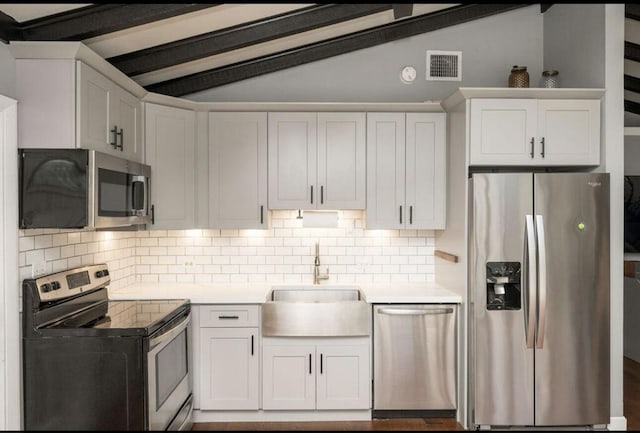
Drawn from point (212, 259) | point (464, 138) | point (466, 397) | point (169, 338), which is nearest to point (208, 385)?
point (169, 338)

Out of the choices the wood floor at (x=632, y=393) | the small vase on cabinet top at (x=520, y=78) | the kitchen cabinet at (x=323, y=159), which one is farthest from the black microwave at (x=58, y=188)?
the wood floor at (x=632, y=393)

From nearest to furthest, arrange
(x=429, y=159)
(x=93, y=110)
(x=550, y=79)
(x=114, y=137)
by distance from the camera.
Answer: (x=93, y=110), (x=114, y=137), (x=550, y=79), (x=429, y=159)

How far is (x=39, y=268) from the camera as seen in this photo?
110 inches

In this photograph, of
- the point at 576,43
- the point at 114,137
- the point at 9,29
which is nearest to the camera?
the point at 9,29

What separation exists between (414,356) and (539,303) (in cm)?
91

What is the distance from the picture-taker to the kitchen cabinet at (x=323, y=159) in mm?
3830

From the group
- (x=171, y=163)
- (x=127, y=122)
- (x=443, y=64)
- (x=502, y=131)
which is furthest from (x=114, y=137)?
(x=443, y=64)

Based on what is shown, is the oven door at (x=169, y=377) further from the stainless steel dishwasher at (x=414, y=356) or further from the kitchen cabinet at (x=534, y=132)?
the kitchen cabinet at (x=534, y=132)

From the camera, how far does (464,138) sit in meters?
3.42

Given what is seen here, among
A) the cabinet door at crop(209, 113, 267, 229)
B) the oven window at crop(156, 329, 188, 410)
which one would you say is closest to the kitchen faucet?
the cabinet door at crop(209, 113, 267, 229)

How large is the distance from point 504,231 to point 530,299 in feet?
1.54

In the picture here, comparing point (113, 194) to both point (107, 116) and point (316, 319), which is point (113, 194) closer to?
point (107, 116)

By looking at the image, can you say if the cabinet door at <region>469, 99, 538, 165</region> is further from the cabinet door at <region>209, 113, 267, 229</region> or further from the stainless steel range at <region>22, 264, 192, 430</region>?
the stainless steel range at <region>22, 264, 192, 430</region>

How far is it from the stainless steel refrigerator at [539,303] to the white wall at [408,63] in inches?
50.9
